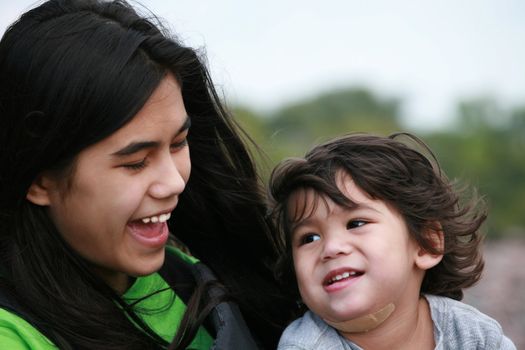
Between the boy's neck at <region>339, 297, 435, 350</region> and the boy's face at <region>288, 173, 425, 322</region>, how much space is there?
48 mm

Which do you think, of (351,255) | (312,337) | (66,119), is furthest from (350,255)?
(66,119)

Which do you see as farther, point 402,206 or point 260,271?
point 260,271

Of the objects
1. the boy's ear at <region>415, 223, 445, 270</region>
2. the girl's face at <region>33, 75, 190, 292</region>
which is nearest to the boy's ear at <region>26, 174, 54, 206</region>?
the girl's face at <region>33, 75, 190, 292</region>

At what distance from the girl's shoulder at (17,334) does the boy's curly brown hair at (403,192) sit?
1.07m

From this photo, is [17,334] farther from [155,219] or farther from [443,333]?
[443,333]

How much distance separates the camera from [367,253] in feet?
9.97

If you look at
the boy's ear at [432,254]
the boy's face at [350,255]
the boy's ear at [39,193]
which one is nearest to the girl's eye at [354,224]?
the boy's face at [350,255]

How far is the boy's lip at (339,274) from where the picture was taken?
3029 mm

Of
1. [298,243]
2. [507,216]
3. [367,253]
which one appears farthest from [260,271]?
[507,216]

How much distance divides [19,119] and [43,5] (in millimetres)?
444

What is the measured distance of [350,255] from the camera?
3045 millimetres

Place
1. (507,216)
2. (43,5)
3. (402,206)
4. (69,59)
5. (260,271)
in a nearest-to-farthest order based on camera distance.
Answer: (69,59), (43,5), (402,206), (260,271), (507,216)

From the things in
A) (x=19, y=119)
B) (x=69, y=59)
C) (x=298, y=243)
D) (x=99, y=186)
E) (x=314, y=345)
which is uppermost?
(x=69, y=59)

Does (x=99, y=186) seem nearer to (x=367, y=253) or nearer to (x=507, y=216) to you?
(x=367, y=253)
